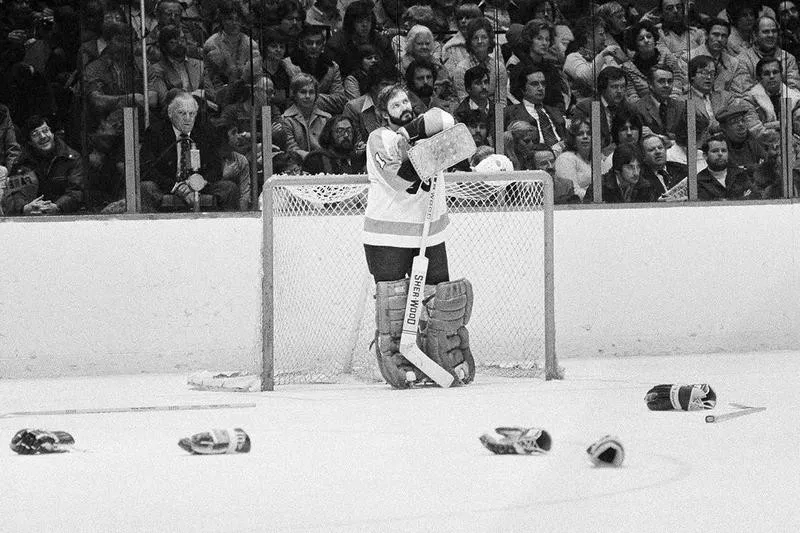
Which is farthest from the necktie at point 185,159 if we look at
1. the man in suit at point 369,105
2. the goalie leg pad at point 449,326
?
the goalie leg pad at point 449,326

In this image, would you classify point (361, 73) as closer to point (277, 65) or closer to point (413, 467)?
point (277, 65)

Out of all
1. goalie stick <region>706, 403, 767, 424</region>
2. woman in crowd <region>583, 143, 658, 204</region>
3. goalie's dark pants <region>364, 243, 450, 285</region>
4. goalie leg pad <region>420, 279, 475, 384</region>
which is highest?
woman in crowd <region>583, 143, 658, 204</region>

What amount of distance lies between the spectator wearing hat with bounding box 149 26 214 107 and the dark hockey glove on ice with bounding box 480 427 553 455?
3379 millimetres

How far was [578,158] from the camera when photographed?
7.00 metres

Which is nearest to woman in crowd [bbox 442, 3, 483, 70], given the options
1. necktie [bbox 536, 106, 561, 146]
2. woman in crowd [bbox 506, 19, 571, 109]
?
woman in crowd [bbox 506, 19, 571, 109]

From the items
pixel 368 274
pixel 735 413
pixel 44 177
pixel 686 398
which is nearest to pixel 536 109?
pixel 368 274

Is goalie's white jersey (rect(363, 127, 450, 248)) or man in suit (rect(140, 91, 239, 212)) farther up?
man in suit (rect(140, 91, 239, 212))

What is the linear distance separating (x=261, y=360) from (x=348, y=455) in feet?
6.93

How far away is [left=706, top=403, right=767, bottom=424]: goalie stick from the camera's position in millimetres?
4281

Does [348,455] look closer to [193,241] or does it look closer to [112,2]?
[193,241]

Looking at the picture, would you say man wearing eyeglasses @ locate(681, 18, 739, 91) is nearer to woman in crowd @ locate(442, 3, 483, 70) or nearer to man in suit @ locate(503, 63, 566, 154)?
man in suit @ locate(503, 63, 566, 154)

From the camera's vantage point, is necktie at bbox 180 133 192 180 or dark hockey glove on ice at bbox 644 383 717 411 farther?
necktie at bbox 180 133 192 180

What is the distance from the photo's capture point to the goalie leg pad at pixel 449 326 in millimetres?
5762

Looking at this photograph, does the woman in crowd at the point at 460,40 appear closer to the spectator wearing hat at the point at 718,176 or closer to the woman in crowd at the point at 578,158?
the woman in crowd at the point at 578,158
